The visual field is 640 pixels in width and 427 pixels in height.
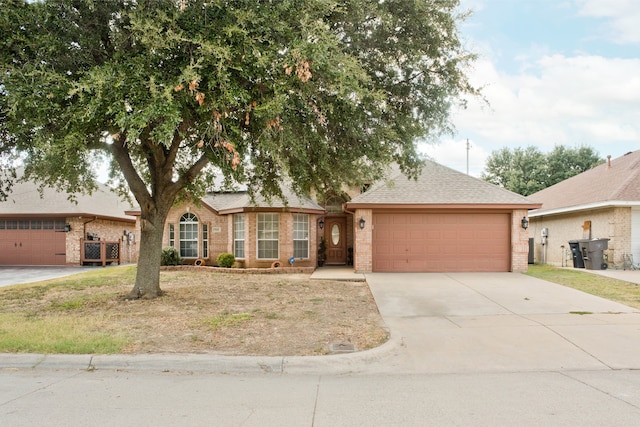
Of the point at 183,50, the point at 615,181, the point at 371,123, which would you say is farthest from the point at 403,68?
the point at 615,181

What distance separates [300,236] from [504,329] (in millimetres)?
11567

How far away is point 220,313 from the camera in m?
8.91

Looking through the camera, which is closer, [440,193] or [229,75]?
[229,75]

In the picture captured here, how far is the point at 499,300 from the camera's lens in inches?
406

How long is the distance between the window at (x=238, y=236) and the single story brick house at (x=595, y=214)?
46.4 feet

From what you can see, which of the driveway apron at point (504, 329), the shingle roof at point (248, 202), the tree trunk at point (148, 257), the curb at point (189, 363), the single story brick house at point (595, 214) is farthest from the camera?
the shingle roof at point (248, 202)

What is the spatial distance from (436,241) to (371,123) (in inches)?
311

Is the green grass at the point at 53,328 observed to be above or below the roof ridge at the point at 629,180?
below

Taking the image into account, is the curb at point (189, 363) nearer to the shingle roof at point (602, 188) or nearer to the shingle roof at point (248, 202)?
the shingle roof at point (248, 202)

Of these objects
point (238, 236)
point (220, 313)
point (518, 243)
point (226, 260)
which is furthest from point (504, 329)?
point (238, 236)

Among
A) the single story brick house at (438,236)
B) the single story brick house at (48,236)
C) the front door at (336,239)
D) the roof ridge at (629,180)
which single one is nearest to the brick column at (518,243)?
the single story brick house at (438,236)

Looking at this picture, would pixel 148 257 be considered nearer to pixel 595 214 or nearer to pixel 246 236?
pixel 246 236

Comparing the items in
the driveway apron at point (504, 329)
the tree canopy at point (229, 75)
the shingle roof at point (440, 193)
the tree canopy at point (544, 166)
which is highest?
the tree canopy at point (544, 166)

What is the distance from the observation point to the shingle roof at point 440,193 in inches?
616
